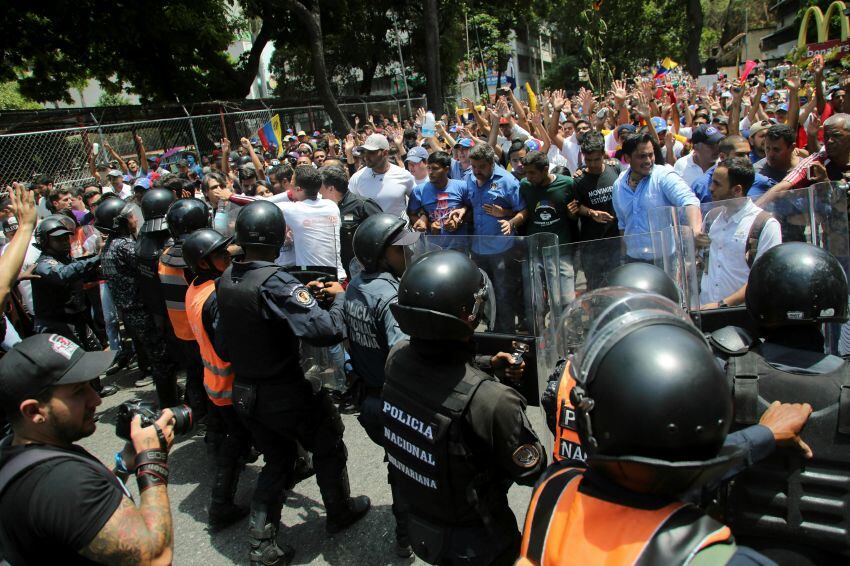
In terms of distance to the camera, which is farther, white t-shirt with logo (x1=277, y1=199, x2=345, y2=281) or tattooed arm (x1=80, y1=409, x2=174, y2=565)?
white t-shirt with logo (x1=277, y1=199, x2=345, y2=281)

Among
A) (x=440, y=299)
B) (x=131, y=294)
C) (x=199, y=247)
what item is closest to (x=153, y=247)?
(x=131, y=294)

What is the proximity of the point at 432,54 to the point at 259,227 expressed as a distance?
69.9 ft

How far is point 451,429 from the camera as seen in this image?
2.01 metres

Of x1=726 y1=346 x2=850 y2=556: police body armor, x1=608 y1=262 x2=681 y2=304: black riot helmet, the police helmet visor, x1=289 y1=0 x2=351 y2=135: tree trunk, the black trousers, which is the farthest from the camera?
x1=289 y1=0 x2=351 y2=135: tree trunk

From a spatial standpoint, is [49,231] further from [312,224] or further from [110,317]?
[312,224]

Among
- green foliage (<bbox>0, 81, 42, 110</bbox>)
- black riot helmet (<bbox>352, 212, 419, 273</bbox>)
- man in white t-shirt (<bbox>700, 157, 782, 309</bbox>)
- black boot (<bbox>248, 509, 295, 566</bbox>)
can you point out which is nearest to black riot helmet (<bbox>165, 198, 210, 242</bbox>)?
black riot helmet (<bbox>352, 212, 419, 273</bbox>)

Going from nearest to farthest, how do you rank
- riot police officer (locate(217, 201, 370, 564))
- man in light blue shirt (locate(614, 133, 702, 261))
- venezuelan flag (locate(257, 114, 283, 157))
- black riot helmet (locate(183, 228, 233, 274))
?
riot police officer (locate(217, 201, 370, 564)), black riot helmet (locate(183, 228, 233, 274)), man in light blue shirt (locate(614, 133, 702, 261)), venezuelan flag (locate(257, 114, 283, 157))

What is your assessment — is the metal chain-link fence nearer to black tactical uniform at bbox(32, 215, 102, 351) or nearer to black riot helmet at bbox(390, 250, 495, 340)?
black tactical uniform at bbox(32, 215, 102, 351)

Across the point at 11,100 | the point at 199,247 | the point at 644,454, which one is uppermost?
the point at 11,100

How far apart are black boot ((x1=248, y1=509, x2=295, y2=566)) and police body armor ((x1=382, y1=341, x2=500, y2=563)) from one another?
1.44 m

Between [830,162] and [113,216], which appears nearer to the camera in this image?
[830,162]

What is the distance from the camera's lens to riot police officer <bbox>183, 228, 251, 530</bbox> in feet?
12.4

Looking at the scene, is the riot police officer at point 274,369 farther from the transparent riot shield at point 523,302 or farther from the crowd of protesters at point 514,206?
the transparent riot shield at point 523,302

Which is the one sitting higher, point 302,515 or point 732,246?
point 732,246
